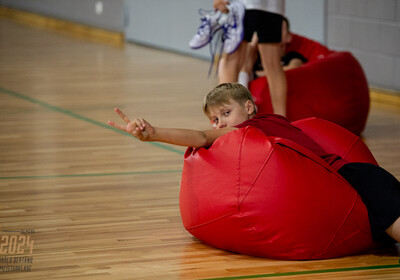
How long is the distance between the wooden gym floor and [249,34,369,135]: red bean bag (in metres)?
0.22

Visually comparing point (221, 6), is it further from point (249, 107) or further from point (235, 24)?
point (249, 107)

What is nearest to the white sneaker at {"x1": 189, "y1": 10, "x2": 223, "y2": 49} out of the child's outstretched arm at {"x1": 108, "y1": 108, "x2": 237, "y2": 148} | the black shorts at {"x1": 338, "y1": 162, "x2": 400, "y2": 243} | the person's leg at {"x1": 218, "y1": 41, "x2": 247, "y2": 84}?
the person's leg at {"x1": 218, "y1": 41, "x2": 247, "y2": 84}

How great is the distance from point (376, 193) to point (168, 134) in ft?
2.50

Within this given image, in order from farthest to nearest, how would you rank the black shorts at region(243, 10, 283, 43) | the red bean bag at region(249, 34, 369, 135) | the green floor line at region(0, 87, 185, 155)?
the red bean bag at region(249, 34, 369, 135)
the green floor line at region(0, 87, 185, 155)
the black shorts at region(243, 10, 283, 43)

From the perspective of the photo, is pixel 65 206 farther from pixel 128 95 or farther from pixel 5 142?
pixel 128 95

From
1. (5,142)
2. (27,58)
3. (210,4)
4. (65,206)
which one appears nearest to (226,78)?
(5,142)

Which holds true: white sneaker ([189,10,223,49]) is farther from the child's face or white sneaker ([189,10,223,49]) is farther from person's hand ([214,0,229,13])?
the child's face

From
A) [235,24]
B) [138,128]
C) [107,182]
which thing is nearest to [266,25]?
[235,24]

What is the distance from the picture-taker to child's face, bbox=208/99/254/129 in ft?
9.52

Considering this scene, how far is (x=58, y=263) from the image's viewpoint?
8.96 feet

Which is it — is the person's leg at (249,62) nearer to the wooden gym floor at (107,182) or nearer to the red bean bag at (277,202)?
the wooden gym floor at (107,182)

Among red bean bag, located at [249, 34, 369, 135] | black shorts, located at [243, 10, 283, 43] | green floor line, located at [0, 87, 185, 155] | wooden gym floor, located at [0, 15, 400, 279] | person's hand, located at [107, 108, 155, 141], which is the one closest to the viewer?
person's hand, located at [107, 108, 155, 141]

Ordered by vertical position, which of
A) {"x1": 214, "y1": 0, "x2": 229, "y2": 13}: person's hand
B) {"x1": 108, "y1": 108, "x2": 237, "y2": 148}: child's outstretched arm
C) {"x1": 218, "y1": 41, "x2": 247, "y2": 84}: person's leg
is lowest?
{"x1": 218, "y1": 41, "x2": 247, "y2": 84}: person's leg

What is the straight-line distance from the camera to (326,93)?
17.0ft
